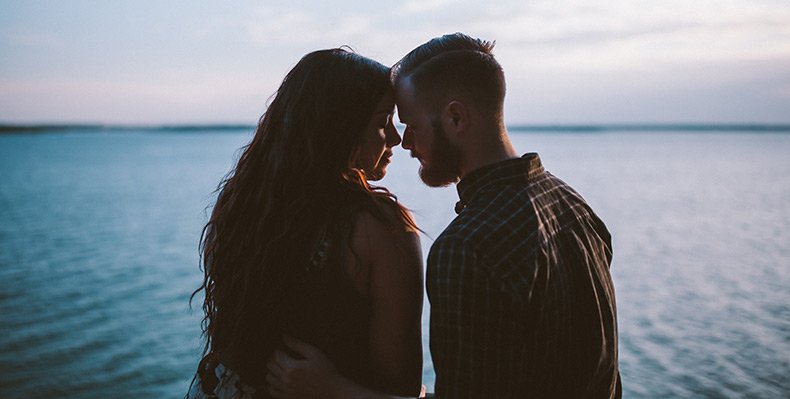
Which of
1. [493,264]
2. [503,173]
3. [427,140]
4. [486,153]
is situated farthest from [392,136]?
[493,264]

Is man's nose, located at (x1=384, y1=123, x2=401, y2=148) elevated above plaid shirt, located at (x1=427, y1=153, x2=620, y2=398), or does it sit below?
above

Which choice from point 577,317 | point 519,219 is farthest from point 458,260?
point 577,317

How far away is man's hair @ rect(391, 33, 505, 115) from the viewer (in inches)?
91.5

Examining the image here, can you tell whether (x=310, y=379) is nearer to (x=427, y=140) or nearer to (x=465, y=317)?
(x=465, y=317)

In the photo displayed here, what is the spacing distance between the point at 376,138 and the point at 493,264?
84 centimetres

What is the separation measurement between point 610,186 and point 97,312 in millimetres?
28027

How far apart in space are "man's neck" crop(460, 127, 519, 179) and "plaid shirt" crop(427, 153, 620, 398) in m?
0.06

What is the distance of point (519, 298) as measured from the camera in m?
1.89

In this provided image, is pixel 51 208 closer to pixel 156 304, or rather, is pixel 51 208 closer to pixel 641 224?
pixel 156 304

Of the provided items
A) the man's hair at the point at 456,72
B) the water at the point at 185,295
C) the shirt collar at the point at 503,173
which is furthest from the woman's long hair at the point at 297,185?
the water at the point at 185,295

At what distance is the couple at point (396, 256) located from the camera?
1904mm

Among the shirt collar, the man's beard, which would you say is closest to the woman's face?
the man's beard

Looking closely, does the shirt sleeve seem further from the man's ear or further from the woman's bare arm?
the man's ear

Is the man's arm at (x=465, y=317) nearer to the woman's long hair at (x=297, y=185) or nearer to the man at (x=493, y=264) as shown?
the man at (x=493, y=264)
